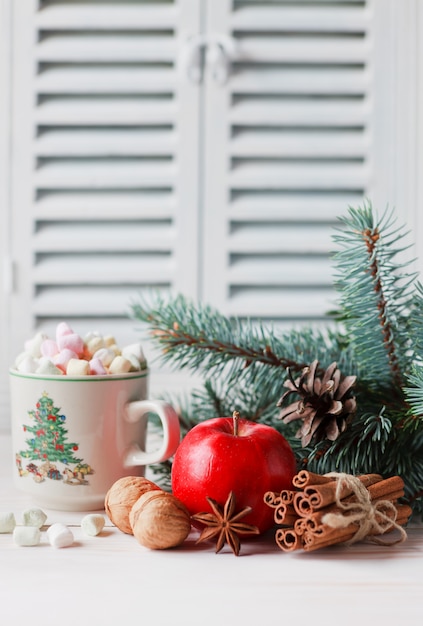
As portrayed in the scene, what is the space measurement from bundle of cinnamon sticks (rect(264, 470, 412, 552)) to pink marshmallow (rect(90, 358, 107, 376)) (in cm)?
20

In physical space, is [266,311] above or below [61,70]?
below

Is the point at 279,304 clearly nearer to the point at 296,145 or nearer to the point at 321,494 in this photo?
the point at 296,145

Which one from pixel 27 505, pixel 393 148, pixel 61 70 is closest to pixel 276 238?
pixel 393 148

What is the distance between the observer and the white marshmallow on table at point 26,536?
578mm

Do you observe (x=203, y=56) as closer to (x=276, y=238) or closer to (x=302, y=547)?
(x=276, y=238)

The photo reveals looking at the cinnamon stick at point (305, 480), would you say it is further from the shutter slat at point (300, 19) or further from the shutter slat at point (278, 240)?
the shutter slat at point (300, 19)

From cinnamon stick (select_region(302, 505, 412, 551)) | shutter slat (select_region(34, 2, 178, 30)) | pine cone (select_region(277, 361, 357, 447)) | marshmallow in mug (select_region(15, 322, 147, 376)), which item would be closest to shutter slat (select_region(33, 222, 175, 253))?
shutter slat (select_region(34, 2, 178, 30))

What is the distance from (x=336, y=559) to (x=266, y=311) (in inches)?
25.2

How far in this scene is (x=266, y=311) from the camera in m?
1.17

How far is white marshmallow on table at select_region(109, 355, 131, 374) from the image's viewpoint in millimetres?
676

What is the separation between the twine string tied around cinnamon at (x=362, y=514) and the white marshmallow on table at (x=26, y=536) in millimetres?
238

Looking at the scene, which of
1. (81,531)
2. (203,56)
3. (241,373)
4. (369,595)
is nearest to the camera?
(369,595)

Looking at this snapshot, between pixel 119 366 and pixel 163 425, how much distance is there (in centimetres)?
7

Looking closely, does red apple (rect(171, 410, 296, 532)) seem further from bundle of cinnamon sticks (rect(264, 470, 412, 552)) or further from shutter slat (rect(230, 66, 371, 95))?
shutter slat (rect(230, 66, 371, 95))
